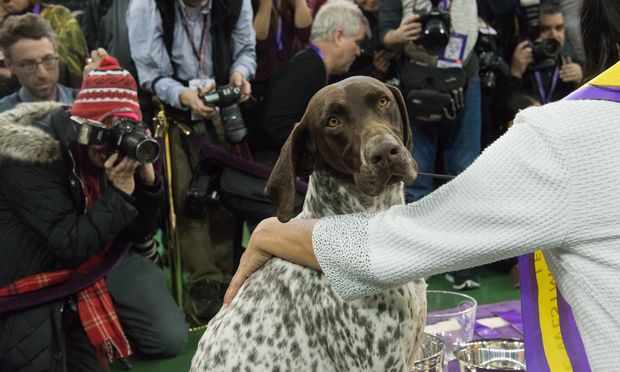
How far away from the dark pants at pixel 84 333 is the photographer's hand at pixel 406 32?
1719 millimetres

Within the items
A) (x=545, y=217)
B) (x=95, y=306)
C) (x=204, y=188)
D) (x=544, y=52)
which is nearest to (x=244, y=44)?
(x=204, y=188)

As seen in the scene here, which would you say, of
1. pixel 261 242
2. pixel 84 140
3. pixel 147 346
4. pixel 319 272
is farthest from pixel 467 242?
pixel 147 346

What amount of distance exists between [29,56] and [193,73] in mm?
801

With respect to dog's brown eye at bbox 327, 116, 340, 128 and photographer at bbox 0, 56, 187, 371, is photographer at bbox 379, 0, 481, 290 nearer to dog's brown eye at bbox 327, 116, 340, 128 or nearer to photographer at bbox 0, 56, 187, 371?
photographer at bbox 0, 56, 187, 371

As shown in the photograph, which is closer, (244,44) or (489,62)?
(244,44)

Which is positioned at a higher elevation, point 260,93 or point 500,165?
point 500,165

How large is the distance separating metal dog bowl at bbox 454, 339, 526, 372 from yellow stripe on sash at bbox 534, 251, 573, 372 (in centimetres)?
40

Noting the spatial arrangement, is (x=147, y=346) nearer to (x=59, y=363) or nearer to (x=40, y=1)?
(x=59, y=363)

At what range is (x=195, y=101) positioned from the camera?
137 inches

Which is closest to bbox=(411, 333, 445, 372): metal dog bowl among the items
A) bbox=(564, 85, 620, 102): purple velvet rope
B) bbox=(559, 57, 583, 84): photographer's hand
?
bbox=(564, 85, 620, 102): purple velvet rope

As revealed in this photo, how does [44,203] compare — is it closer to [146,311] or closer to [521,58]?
[146,311]

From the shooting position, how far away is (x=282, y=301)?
1.50 m

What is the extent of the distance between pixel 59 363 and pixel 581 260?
2075 mm

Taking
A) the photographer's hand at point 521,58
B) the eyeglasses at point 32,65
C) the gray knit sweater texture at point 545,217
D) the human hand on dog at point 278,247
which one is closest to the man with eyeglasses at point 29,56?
the eyeglasses at point 32,65
